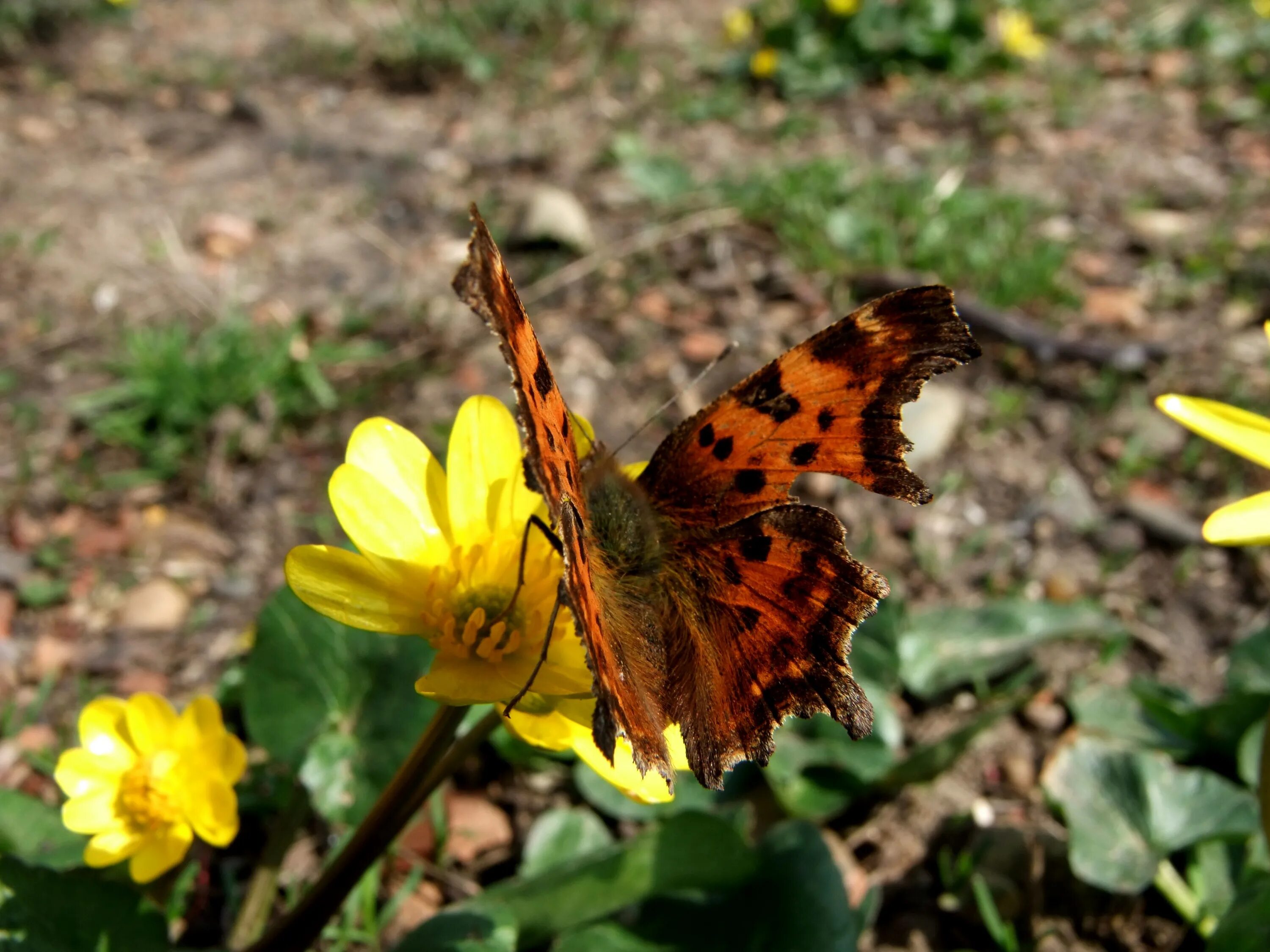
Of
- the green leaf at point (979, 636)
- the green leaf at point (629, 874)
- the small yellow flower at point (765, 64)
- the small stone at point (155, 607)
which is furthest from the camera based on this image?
the small yellow flower at point (765, 64)

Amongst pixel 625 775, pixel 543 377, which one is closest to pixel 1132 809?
pixel 625 775

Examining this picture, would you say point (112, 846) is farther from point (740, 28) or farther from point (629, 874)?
point (740, 28)

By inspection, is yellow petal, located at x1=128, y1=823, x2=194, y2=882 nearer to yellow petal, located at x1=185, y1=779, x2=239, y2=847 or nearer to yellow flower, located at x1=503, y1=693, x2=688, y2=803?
yellow petal, located at x1=185, y1=779, x2=239, y2=847

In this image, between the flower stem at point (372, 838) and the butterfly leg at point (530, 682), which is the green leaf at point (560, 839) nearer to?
the flower stem at point (372, 838)

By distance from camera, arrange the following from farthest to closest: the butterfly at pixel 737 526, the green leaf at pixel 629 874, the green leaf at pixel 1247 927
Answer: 1. the green leaf at pixel 629 874
2. the green leaf at pixel 1247 927
3. the butterfly at pixel 737 526

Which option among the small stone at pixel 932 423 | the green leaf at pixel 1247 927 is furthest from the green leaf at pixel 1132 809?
the small stone at pixel 932 423

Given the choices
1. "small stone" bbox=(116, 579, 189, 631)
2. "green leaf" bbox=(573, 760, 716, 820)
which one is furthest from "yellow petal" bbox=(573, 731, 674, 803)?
"small stone" bbox=(116, 579, 189, 631)

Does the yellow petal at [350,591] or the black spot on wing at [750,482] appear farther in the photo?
the black spot on wing at [750,482]
